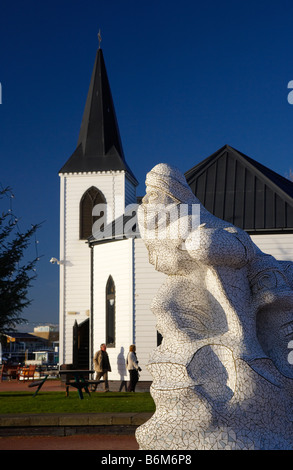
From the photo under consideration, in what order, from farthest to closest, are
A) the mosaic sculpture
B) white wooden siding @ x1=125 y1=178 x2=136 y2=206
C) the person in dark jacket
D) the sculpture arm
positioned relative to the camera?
white wooden siding @ x1=125 y1=178 x2=136 y2=206, the person in dark jacket, the sculpture arm, the mosaic sculpture

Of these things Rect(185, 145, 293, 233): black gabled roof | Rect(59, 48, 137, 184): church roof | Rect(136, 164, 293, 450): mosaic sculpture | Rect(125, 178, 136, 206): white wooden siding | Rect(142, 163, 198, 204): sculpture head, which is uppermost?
Rect(59, 48, 137, 184): church roof

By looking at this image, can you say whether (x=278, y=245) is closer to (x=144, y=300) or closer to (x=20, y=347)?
→ (x=144, y=300)

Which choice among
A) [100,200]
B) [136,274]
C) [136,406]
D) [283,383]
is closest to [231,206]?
[136,274]

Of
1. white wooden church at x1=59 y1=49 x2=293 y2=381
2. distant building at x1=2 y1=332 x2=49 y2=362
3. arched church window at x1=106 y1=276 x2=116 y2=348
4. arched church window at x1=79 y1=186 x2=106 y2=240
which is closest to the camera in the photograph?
white wooden church at x1=59 y1=49 x2=293 y2=381

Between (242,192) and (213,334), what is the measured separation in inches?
702

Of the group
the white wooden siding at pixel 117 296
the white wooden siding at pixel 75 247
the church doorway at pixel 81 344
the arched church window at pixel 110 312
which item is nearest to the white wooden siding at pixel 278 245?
the white wooden siding at pixel 117 296

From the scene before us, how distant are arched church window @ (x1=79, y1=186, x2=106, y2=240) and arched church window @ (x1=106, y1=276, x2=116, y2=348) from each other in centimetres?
1065

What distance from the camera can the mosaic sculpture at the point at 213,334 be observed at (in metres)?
7.29

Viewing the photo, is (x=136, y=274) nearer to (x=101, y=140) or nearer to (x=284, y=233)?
(x=284, y=233)

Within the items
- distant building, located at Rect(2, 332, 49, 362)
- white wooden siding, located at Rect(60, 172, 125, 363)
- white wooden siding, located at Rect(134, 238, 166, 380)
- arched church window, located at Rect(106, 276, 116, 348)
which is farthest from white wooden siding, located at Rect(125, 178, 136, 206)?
white wooden siding, located at Rect(134, 238, 166, 380)

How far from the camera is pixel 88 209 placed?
124ft

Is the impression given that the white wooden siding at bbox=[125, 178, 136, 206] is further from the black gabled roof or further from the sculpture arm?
the sculpture arm

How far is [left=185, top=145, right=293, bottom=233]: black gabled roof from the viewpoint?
79.3 feet

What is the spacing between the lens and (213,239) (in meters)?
7.64
